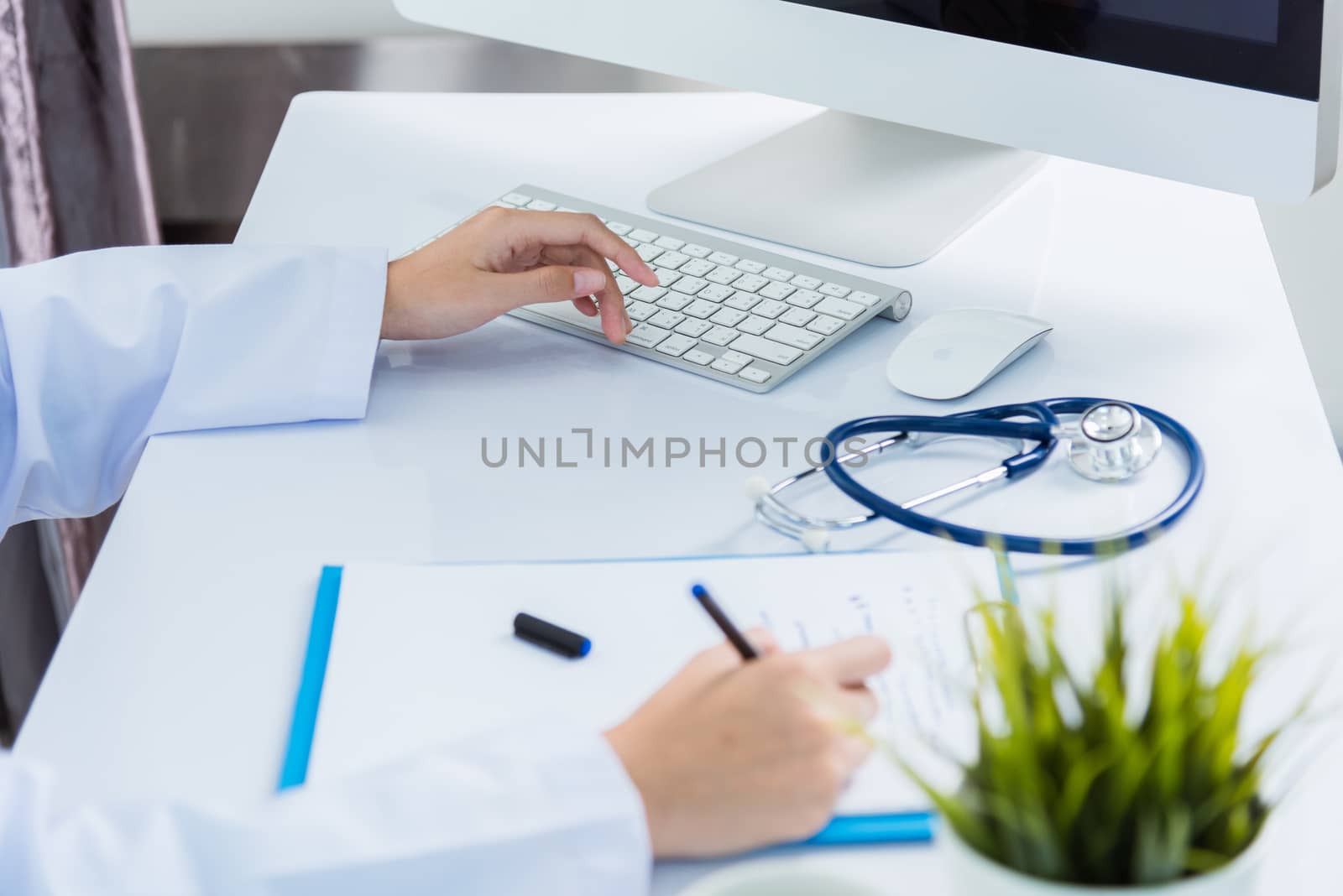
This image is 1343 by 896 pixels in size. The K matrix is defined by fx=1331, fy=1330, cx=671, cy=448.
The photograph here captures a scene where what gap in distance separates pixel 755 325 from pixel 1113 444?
0.23 m

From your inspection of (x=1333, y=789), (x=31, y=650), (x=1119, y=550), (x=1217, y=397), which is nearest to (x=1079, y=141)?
(x=1217, y=397)

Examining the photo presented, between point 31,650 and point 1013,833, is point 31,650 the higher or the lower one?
the lower one

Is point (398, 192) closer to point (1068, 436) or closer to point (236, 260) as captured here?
point (236, 260)

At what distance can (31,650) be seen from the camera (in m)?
1.37

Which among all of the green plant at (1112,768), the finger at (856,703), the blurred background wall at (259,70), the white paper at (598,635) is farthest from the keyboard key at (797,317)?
the blurred background wall at (259,70)

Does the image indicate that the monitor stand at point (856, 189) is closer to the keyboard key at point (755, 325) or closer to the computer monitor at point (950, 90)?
the computer monitor at point (950, 90)

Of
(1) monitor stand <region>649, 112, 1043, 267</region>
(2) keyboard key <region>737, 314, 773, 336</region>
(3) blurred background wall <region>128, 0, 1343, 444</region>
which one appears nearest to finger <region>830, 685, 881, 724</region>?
(2) keyboard key <region>737, 314, 773, 336</region>

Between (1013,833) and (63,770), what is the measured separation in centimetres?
35

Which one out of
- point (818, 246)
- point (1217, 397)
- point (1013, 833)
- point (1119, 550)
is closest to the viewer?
point (1013, 833)

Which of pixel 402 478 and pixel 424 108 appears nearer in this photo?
pixel 402 478

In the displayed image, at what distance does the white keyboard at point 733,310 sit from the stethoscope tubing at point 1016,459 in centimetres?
8

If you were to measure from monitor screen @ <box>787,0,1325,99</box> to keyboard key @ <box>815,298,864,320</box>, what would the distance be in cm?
18

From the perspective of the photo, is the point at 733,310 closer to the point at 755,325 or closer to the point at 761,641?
the point at 755,325

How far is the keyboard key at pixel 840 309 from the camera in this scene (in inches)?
31.0
